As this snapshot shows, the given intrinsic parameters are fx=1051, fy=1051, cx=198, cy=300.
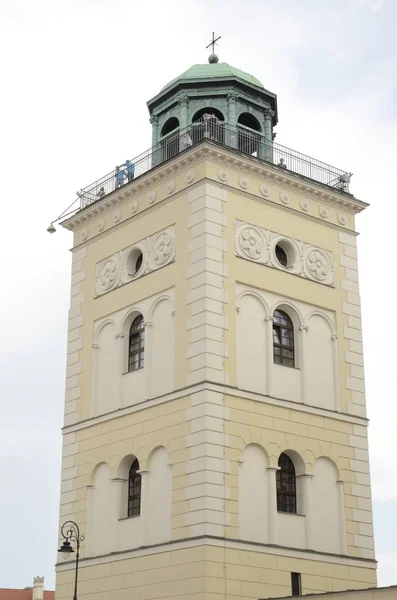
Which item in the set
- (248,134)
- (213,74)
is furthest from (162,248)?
(213,74)

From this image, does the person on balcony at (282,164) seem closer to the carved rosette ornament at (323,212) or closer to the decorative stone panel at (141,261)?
the carved rosette ornament at (323,212)

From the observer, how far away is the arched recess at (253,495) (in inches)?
A: 1099

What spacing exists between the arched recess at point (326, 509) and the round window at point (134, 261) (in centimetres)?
804

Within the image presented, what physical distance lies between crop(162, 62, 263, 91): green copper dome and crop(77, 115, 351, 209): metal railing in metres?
1.62

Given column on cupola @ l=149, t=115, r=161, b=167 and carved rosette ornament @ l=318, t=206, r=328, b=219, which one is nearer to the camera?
carved rosette ornament @ l=318, t=206, r=328, b=219

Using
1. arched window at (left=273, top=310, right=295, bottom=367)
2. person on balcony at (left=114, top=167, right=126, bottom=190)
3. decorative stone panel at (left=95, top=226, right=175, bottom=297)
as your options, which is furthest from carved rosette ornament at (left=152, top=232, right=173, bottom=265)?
arched window at (left=273, top=310, right=295, bottom=367)

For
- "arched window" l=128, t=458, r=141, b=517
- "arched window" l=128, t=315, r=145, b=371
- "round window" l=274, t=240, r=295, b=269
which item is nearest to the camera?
"arched window" l=128, t=458, r=141, b=517

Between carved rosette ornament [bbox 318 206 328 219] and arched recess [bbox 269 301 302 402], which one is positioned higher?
carved rosette ornament [bbox 318 206 328 219]

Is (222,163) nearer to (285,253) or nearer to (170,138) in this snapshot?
(170,138)

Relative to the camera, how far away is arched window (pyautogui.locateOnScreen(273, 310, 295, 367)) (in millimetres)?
30859

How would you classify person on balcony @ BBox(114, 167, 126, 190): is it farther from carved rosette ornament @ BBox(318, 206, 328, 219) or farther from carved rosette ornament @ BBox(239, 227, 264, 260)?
carved rosette ornament @ BBox(318, 206, 328, 219)

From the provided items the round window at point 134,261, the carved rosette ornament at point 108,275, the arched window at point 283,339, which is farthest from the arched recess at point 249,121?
the arched window at point 283,339

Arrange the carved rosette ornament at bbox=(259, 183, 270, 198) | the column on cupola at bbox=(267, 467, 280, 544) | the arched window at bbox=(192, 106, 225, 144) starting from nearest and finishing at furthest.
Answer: the column on cupola at bbox=(267, 467, 280, 544), the arched window at bbox=(192, 106, 225, 144), the carved rosette ornament at bbox=(259, 183, 270, 198)

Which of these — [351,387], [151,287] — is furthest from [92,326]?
[351,387]
